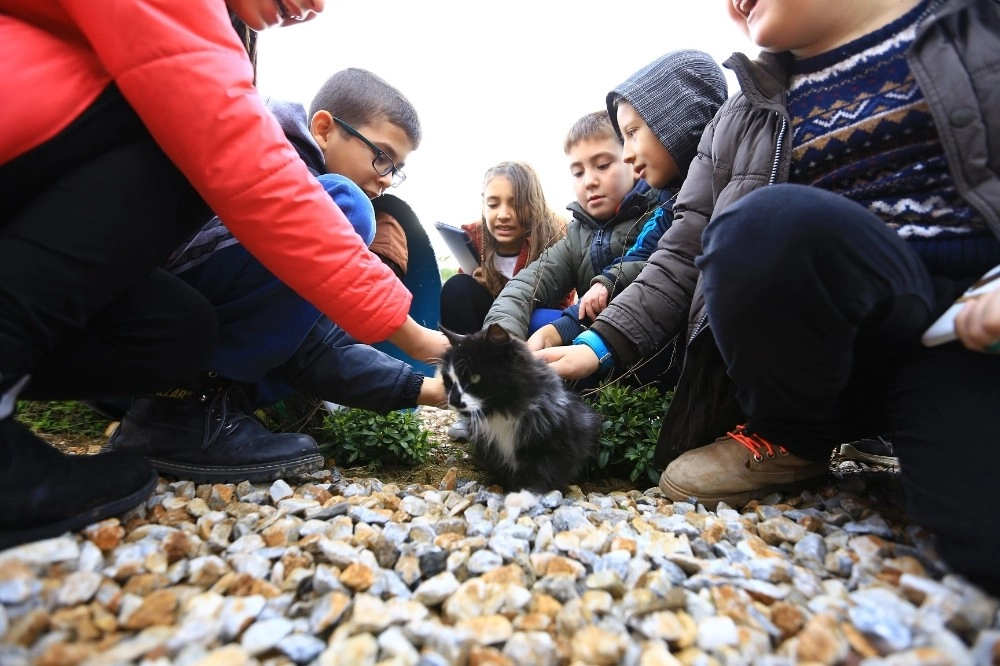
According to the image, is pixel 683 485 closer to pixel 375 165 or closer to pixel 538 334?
pixel 538 334

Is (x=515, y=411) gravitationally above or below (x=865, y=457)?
above

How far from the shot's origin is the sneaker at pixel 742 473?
176 centimetres

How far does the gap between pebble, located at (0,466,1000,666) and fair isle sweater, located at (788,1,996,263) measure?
2.88 feet

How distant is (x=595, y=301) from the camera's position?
2.58 m

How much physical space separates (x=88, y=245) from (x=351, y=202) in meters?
0.90

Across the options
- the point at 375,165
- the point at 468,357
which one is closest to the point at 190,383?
the point at 468,357

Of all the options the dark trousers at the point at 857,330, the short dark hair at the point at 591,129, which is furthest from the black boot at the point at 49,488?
the short dark hair at the point at 591,129

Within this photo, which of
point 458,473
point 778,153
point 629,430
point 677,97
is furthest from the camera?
point 677,97

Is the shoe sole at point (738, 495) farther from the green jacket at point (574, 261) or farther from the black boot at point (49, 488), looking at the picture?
the black boot at point (49, 488)

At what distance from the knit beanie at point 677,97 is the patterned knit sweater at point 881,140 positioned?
2.61 ft

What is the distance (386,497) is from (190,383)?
76cm

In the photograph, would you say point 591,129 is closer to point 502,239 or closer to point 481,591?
point 502,239

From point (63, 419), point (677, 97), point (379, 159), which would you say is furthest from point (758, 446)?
point (63, 419)

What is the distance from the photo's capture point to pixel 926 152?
1.49 meters
